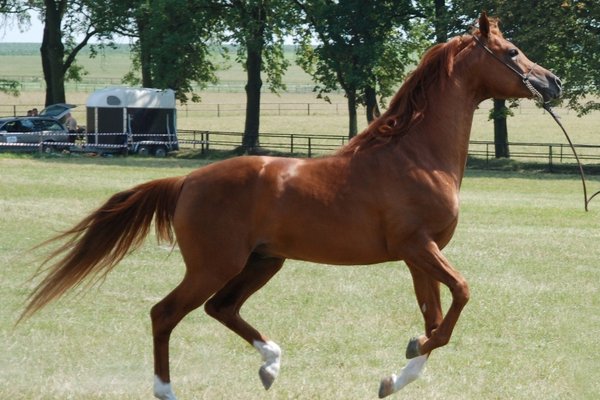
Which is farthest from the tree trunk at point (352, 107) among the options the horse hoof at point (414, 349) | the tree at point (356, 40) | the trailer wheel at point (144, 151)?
the horse hoof at point (414, 349)

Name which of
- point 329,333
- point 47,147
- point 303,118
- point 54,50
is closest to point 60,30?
point 54,50

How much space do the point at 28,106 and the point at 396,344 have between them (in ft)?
229

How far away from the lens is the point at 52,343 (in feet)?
29.4

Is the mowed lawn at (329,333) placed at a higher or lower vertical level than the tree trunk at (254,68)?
lower

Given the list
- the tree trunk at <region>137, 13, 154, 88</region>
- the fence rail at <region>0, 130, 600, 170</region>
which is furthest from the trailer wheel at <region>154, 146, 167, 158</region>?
the tree trunk at <region>137, 13, 154, 88</region>

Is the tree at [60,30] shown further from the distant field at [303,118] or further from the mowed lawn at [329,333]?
the mowed lawn at [329,333]

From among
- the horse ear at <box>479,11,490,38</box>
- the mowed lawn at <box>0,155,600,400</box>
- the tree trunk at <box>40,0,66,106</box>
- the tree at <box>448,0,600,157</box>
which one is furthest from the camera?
the tree trunk at <box>40,0,66,106</box>

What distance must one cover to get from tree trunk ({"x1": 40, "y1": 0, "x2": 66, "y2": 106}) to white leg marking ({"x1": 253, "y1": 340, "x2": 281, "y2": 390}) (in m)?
45.0

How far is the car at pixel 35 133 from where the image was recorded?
40.2 metres

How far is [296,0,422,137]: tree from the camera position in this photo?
4200cm

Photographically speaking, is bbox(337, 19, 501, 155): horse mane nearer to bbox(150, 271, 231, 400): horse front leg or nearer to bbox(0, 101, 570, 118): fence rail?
bbox(150, 271, 231, 400): horse front leg

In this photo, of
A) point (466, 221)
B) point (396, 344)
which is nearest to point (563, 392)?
point (396, 344)

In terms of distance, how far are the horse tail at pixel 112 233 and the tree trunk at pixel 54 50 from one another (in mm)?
44190

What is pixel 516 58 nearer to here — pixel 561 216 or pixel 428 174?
pixel 428 174
